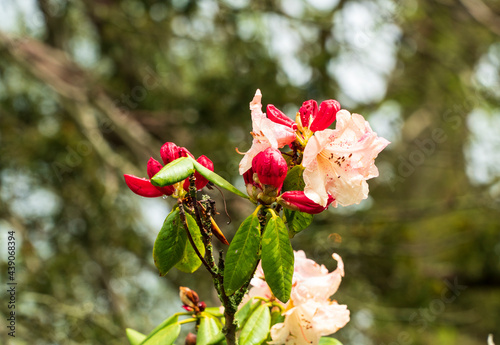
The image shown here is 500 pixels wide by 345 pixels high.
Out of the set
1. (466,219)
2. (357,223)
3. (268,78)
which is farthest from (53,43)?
(466,219)

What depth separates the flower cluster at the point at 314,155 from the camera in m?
0.87

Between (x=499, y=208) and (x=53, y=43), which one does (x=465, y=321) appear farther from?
(x=53, y=43)

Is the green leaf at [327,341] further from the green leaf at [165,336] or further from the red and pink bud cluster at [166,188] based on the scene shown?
the red and pink bud cluster at [166,188]

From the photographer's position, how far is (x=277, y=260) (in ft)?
2.73

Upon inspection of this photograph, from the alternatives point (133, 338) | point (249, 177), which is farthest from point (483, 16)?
point (133, 338)

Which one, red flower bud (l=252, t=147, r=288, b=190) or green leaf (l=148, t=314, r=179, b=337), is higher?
red flower bud (l=252, t=147, r=288, b=190)

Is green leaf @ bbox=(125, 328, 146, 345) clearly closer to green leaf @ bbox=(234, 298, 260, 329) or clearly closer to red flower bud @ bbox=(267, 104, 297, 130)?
green leaf @ bbox=(234, 298, 260, 329)

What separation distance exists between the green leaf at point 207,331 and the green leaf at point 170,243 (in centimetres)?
14

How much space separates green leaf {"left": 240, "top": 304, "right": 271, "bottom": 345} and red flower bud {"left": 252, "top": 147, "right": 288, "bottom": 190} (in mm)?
253

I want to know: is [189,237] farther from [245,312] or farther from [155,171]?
[245,312]

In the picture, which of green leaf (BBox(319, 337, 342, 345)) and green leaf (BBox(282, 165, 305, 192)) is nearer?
green leaf (BBox(282, 165, 305, 192))

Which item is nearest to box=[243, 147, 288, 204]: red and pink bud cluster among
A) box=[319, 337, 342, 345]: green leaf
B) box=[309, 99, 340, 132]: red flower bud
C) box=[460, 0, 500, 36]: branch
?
box=[309, 99, 340, 132]: red flower bud

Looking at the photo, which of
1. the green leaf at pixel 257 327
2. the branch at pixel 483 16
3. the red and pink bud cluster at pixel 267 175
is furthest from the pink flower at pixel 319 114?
the branch at pixel 483 16

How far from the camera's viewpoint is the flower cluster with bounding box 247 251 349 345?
3.26 ft
